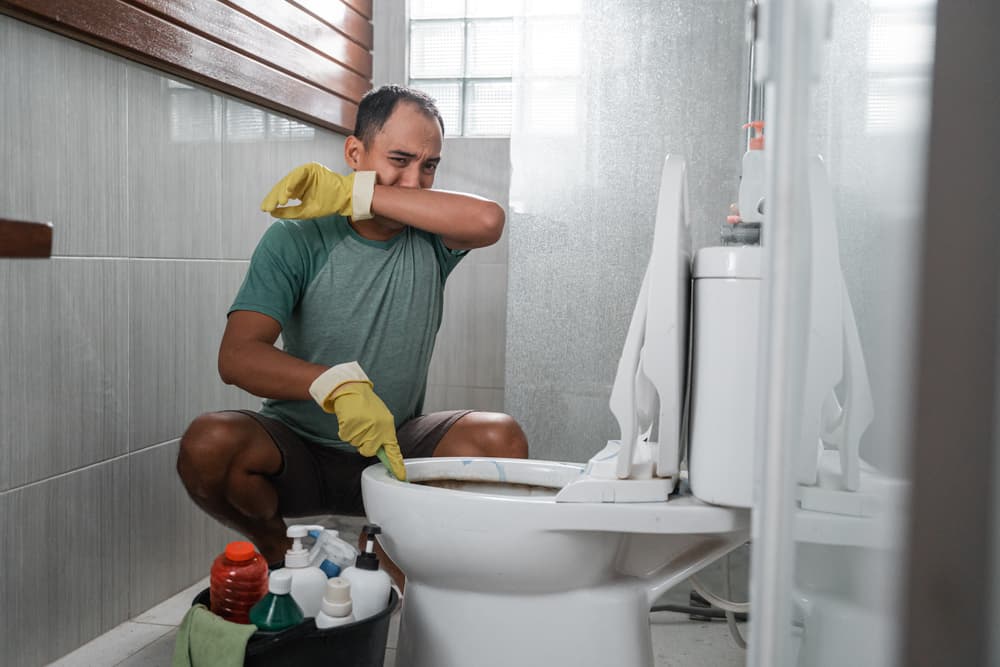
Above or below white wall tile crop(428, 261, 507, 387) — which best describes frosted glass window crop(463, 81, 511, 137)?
above

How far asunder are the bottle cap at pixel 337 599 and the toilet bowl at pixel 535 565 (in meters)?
0.11

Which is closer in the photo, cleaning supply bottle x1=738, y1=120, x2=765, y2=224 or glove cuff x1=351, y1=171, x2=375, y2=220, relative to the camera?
cleaning supply bottle x1=738, y1=120, x2=765, y2=224

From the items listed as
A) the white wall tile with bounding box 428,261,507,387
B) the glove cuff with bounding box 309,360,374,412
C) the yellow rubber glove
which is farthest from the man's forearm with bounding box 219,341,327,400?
the white wall tile with bounding box 428,261,507,387

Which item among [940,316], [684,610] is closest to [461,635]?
[684,610]

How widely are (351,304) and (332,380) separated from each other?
0.33 m

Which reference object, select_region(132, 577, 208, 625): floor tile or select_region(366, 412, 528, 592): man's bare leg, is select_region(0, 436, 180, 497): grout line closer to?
select_region(132, 577, 208, 625): floor tile

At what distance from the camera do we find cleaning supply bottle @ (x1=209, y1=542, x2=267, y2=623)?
118 centimetres

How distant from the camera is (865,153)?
553 mm

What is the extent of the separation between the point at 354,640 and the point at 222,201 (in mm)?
1194

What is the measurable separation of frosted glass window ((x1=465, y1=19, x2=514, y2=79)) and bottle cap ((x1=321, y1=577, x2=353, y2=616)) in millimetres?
1869

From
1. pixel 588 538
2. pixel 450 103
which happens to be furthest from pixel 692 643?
pixel 450 103

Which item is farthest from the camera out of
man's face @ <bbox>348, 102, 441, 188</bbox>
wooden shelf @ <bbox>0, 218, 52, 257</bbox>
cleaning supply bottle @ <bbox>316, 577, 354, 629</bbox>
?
man's face @ <bbox>348, 102, 441, 188</bbox>

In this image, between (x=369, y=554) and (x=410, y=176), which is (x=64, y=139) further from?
(x=369, y=554)

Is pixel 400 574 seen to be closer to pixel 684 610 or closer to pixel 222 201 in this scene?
pixel 684 610
